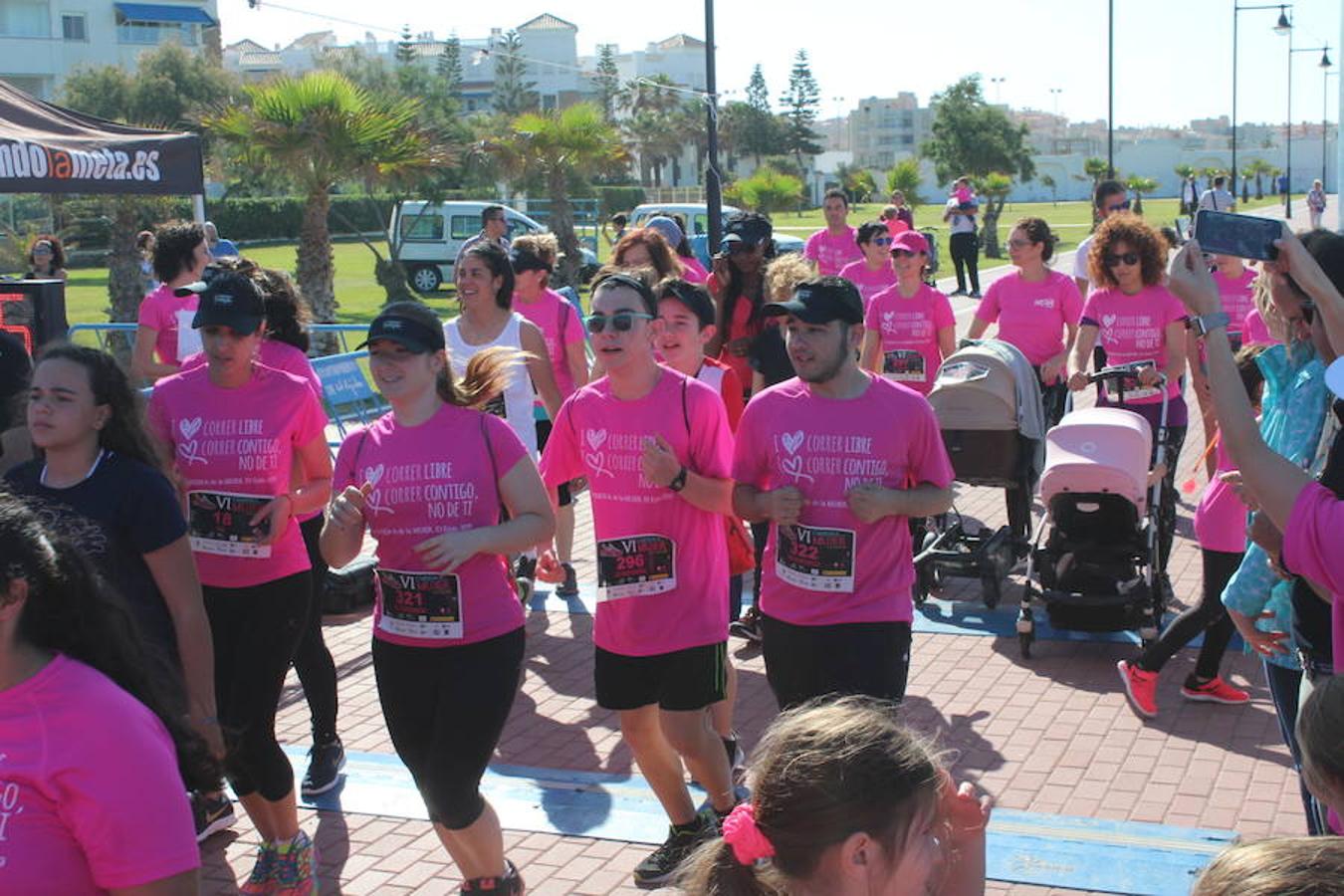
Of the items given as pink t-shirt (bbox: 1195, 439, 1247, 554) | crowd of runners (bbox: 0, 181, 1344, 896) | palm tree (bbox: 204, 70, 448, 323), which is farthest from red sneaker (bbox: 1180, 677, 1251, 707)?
palm tree (bbox: 204, 70, 448, 323)

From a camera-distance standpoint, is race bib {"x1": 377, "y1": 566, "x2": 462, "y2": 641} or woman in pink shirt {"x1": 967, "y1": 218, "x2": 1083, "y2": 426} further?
woman in pink shirt {"x1": 967, "y1": 218, "x2": 1083, "y2": 426}

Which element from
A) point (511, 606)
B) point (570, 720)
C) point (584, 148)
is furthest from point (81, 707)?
point (584, 148)

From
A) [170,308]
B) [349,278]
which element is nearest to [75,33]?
[349,278]

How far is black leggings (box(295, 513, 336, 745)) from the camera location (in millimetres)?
5785

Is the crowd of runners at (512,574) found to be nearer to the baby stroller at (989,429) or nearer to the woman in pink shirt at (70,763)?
the woman in pink shirt at (70,763)

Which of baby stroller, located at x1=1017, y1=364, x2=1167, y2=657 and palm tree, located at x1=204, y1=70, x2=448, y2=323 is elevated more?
palm tree, located at x1=204, y1=70, x2=448, y2=323

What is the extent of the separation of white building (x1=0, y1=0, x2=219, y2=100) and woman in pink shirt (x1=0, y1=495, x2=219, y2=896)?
84501 millimetres

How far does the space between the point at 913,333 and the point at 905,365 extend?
22cm

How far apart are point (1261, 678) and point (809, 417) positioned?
363 cm

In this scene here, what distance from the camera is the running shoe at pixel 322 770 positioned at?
597 centimetres

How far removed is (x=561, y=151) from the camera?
30984mm

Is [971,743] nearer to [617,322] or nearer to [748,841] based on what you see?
[617,322]

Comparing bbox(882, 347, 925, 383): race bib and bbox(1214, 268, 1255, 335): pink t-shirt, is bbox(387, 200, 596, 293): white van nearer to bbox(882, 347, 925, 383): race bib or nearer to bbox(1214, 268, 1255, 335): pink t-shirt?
bbox(1214, 268, 1255, 335): pink t-shirt

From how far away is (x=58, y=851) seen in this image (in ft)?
8.05
